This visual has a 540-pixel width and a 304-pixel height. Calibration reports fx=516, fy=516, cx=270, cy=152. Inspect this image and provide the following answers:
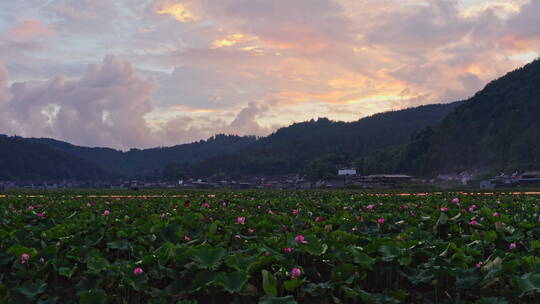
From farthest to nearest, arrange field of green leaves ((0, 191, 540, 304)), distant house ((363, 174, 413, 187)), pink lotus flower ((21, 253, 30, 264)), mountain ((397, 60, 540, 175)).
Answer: mountain ((397, 60, 540, 175)) < distant house ((363, 174, 413, 187)) < pink lotus flower ((21, 253, 30, 264)) < field of green leaves ((0, 191, 540, 304))

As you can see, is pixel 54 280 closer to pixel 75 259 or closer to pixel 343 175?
pixel 75 259

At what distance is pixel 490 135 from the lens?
4715 inches

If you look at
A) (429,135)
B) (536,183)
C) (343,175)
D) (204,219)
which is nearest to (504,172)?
(536,183)

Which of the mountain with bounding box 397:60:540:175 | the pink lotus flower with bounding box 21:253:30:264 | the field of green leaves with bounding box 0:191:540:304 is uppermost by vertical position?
the mountain with bounding box 397:60:540:175

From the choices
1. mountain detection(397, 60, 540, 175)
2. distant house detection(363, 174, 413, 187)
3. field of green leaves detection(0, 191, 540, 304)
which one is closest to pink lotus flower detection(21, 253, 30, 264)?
field of green leaves detection(0, 191, 540, 304)

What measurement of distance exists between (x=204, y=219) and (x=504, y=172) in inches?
4194

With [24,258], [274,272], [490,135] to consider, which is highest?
[490,135]

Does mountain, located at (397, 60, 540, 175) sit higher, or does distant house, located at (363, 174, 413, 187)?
mountain, located at (397, 60, 540, 175)

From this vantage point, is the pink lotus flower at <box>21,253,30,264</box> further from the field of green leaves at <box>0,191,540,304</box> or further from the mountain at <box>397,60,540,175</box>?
the mountain at <box>397,60,540,175</box>

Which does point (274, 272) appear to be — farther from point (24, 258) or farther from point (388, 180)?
point (388, 180)

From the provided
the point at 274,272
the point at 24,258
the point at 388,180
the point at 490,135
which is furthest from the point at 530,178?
the point at 24,258

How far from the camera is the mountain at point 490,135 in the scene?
11125 cm

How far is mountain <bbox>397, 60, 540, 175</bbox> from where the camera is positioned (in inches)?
4380

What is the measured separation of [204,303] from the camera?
6.57 meters
